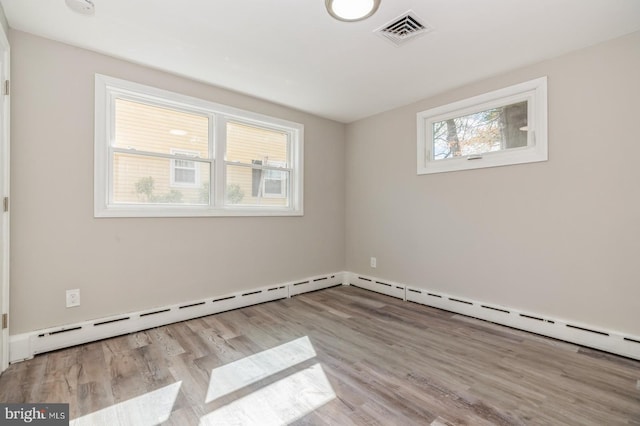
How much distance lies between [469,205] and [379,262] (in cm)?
139

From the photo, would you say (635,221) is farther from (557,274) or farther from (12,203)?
(12,203)

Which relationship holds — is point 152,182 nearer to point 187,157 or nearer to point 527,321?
point 187,157

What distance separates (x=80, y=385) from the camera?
184cm

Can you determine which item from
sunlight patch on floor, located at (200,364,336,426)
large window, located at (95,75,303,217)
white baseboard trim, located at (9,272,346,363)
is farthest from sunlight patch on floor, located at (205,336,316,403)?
large window, located at (95,75,303,217)

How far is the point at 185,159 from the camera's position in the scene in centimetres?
302

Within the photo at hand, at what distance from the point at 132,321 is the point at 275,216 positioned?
180 cm

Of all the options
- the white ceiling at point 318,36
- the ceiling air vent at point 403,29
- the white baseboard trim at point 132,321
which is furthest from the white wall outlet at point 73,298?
the ceiling air vent at point 403,29

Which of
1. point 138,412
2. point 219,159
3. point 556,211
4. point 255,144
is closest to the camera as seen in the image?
point 138,412

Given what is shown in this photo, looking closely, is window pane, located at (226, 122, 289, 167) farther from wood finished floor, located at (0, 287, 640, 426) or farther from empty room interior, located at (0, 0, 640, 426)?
wood finished floor, located at (0, 287, 640, 426)

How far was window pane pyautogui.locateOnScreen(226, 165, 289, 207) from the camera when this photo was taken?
3396 mm

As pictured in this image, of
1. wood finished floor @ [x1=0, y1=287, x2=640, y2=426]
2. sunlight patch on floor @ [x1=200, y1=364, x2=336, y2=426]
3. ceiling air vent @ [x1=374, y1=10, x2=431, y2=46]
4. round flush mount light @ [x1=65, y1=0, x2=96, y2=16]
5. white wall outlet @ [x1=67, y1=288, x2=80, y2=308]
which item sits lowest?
sunlight patch on floor @ [x1=200, y1=364, x2=336, y2=426]

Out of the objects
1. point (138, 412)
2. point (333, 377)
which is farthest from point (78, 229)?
point (333, 377)

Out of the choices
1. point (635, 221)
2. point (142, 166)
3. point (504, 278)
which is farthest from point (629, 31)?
point (142, 166)

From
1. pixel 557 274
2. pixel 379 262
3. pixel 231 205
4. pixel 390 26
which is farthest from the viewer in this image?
pixel 379 262
